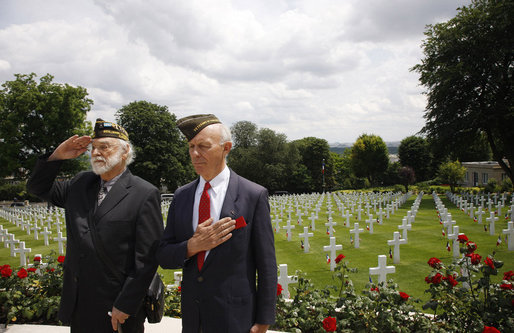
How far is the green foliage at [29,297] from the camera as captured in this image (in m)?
4.88

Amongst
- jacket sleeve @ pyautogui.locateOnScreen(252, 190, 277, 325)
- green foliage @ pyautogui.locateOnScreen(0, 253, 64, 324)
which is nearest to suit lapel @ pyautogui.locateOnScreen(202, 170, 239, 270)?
jacket sleeve @ pyautogui.locateOnScreen(252, 190, 277, 325)

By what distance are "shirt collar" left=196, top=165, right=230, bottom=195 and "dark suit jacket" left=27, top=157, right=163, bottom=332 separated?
1.84 feet

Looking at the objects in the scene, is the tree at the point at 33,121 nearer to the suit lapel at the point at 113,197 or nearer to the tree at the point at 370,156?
the suit lapel at the point at 113,197

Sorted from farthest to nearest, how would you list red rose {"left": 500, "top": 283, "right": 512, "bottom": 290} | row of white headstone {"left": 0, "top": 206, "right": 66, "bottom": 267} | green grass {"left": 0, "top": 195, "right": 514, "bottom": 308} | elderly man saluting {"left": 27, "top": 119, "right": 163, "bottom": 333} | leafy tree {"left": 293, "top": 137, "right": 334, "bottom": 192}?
1. leafy tree {"left": 293, "top": 137, "right": 334, "bottom": 192}
2. row of white headstone {"left": 0, "top": 206, "right": 66, "bottom": 267}
3. green grass {"left": 0, "top": 195, "right": 514, "bottom": 308}
4. red rose {"left": 500, "top": 283, "right": 512, "bottom": 290}
5. elderly man saluting {"left": 27, "top": 119, "right": 163, "bottom": 333}

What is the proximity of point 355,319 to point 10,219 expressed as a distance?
2830 cm

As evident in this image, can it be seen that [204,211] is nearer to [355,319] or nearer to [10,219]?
[355,319]

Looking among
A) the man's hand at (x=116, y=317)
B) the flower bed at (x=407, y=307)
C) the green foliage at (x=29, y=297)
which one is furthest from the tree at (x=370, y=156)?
the man's hand at (x=116, y=317)

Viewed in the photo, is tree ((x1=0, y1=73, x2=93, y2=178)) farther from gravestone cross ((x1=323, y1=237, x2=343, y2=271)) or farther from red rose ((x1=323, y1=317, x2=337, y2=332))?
red rose ((x1=323, y1=317, x2=337, y2=332))

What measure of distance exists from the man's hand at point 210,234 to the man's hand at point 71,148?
1.53m

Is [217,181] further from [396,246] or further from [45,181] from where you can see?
[396,246]

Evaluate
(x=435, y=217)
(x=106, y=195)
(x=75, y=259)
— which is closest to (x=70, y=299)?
(x=75, y=259)

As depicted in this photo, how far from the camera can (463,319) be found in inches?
151

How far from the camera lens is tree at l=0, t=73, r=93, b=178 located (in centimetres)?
2891

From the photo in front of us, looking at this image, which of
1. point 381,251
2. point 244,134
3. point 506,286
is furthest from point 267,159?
point 506,286
